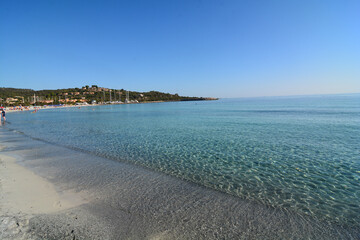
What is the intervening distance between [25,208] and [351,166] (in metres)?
12.0

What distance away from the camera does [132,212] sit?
4.99 m

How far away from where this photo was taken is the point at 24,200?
17.7ft

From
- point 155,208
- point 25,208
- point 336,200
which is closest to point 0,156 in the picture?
point 25,208

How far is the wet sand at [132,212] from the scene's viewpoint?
13.7 ft

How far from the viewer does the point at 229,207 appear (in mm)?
5359

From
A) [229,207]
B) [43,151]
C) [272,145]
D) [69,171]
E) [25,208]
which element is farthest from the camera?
[272,145]

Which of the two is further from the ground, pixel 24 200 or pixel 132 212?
pixel 24 200

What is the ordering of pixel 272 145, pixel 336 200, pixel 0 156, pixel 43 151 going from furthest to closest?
pixel 272 145, pixel 43 151, pixel 0 156, pixel 336 200

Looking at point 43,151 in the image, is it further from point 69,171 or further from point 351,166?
point 351,166

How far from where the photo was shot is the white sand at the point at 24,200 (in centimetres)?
423

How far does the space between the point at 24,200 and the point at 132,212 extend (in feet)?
10.2

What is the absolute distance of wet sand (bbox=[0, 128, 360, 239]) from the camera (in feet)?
13.7

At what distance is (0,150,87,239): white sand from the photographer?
4.23 m

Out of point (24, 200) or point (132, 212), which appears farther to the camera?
point (24, 200)
